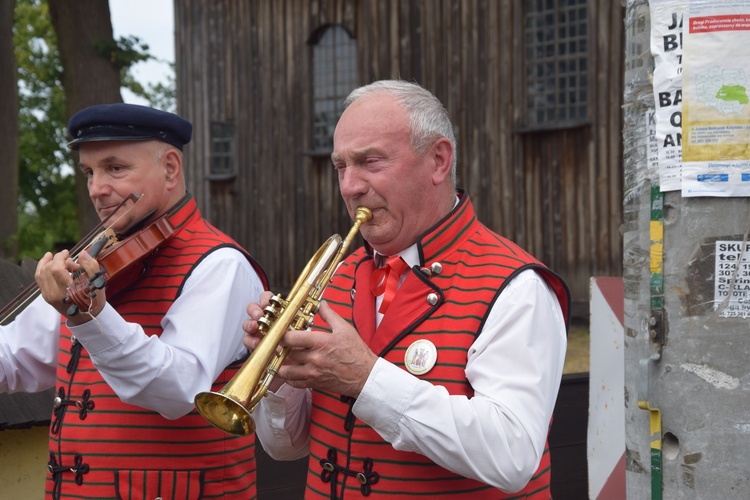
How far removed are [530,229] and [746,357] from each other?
9498mm

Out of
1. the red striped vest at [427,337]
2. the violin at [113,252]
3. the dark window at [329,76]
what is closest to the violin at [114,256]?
the violin at [113,252]

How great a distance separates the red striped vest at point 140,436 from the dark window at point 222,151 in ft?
40.1

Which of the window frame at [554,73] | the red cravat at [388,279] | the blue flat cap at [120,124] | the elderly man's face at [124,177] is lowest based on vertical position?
the red cravat at [388,279]

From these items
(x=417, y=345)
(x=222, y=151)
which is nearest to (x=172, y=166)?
(x=417, y=345)

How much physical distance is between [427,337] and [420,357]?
0.06 metres

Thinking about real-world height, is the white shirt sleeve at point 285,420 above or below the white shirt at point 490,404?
below

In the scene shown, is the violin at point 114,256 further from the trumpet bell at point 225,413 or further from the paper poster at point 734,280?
the paper poster at point 734,280

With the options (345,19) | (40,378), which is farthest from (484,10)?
(40,378)

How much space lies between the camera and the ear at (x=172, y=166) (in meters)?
3.25

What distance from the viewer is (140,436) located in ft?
9.83

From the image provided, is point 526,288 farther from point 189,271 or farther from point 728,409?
point 189,271

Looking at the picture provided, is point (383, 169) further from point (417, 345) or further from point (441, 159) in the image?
point (417, 345)

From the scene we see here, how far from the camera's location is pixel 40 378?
341cm

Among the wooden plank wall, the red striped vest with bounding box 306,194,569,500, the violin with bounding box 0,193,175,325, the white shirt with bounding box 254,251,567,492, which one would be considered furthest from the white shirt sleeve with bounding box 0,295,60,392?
the wooden plank wall
